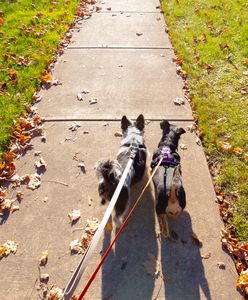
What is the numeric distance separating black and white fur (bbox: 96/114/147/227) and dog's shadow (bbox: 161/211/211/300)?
706 millimetres

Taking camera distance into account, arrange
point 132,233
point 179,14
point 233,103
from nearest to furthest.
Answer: point 132,233
point 233,103
point 179,14

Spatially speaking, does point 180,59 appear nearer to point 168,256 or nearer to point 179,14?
point 179,14

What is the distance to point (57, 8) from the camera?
10.6 m

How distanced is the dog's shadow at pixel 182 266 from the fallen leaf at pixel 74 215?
118cm

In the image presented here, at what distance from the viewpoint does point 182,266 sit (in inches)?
152

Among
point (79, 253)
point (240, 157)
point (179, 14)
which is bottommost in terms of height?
point (79, 253)

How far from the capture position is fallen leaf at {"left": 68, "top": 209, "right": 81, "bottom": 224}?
4408 millimetres

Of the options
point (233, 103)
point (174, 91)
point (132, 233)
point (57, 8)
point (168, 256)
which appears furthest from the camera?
point (57, 8)

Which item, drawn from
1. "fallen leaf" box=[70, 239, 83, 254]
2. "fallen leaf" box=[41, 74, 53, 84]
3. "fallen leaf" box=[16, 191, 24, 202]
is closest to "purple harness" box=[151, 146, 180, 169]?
"fallen leaf" box=[70, 239, 83, 254]

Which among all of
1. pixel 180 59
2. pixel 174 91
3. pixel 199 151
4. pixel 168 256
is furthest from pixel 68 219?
pixel 180 59

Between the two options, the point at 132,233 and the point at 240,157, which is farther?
the point at 240,157

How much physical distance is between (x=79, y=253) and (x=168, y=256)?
1.08 meters

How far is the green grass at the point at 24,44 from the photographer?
6574 mm

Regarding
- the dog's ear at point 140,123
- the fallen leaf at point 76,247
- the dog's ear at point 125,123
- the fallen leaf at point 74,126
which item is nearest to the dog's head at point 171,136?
the dog's ear at point 140,123
